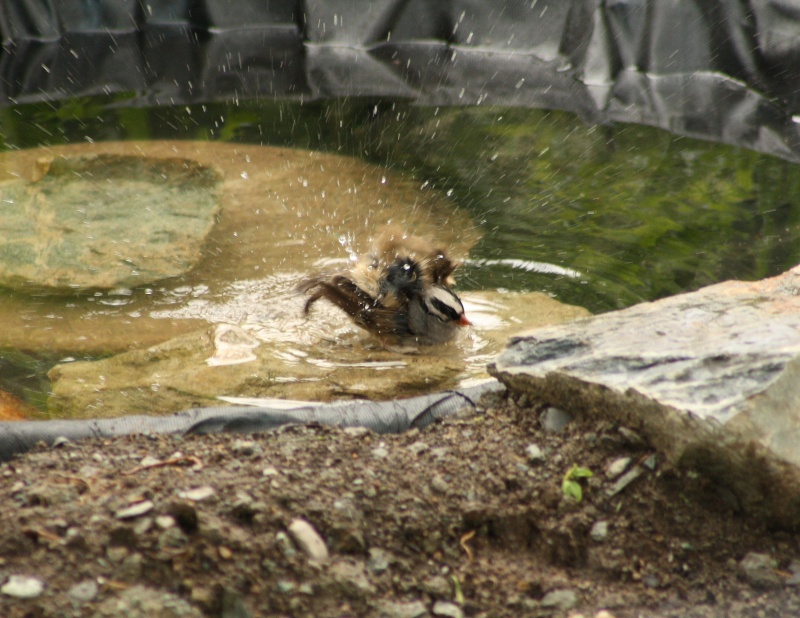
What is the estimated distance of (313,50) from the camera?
913 centimetres

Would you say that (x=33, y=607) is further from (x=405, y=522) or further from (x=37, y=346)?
(x=37, y=346)

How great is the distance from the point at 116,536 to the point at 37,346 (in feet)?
7.95

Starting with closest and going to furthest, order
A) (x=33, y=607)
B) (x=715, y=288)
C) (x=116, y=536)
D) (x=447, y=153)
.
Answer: (x=33, y=607) < (x=116, y=536) < (x=715, y=288) < (x=447, y=153)

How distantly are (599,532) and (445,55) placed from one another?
279 inches

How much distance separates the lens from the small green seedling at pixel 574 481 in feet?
8.43

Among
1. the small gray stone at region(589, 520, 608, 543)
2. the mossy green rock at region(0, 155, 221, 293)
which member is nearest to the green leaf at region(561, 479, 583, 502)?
the small gray stone at region(589, 520, 608, 543)

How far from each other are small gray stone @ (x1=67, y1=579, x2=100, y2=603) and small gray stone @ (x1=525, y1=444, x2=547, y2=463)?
129 cm

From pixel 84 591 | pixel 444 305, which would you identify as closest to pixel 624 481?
pixel 84 591

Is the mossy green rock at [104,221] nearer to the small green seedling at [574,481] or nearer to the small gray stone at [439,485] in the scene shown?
the small gray stone at [439,485]

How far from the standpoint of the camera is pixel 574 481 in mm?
2600

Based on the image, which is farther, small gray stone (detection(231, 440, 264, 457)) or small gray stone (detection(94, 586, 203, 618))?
small gray stone (detection(231, 440, 264, 457))

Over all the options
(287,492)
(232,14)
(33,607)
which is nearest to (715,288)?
(287,492)

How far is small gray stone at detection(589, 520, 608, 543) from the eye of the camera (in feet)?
8.09

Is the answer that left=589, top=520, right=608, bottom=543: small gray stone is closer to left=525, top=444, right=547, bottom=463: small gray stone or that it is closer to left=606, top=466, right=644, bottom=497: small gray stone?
left=606, top=466, right=644, bottom=497: small gray stone
